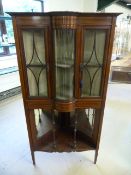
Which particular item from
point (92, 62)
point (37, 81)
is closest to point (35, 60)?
point (37, 81)

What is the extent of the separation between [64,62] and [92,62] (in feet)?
0.72

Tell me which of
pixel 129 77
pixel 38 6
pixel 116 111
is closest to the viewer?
pixel 116 111

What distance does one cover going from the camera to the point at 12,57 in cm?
337

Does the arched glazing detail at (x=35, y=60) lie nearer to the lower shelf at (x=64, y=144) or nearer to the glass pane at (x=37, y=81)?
the glass pane at (x=37, y=81)

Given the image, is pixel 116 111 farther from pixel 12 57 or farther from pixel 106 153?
pixel 12 57

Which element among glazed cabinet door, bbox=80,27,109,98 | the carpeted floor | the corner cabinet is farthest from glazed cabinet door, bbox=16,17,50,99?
the carpeted floor

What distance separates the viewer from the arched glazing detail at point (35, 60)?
117 cm

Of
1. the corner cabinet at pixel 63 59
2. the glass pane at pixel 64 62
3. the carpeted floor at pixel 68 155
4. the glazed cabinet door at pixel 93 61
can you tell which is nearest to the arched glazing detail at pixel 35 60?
the corner cabinet at pixel 63 59

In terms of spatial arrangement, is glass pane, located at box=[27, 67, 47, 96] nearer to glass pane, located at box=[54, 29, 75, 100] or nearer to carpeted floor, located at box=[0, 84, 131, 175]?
glass pane, located at box=[54, 29, 75, 100]

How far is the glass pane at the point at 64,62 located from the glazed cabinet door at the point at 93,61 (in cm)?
9

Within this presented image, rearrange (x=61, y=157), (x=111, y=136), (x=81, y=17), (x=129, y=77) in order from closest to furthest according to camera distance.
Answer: (x=81, y=17) → (x=61, y=157) → (x=111, y=136) → (x=129, y=77)

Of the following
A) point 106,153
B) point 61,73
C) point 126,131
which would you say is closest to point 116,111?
point 126,131

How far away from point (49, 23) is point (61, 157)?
140 cm

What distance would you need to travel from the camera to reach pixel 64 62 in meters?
1.21
